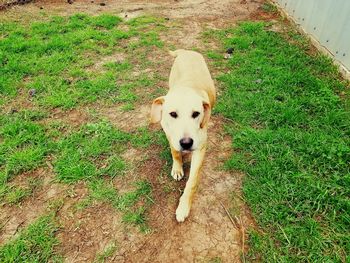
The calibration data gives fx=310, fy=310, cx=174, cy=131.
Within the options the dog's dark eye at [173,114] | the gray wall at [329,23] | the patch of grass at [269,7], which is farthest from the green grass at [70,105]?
the gray wall at [329,23]

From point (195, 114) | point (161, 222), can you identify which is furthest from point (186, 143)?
point (161, 222)

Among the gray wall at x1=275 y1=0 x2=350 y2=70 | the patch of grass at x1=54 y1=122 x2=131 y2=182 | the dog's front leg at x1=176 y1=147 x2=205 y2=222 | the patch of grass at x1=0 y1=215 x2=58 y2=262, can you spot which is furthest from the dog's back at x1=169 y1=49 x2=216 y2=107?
the gray wall at x1=275 y1=0 x2=350 y2=70

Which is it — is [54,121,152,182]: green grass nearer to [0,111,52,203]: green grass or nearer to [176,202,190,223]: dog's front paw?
[0,111,52,203]: green grass

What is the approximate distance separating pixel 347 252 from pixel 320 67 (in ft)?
11.8

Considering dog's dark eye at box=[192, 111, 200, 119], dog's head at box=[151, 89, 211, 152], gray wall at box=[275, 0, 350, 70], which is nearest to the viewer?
dog's head at box=[151, 89, 211, 152]

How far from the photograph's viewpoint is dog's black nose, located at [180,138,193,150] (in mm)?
2840

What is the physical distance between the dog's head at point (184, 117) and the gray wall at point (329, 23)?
343cm

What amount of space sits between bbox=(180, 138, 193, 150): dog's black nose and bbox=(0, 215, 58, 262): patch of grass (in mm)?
1509

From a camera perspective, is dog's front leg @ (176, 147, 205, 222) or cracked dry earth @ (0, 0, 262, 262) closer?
cracked dry earth @ (0, 0, 262, 262)

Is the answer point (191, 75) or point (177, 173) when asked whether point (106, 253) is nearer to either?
point (177, 173)

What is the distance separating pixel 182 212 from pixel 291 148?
168cm

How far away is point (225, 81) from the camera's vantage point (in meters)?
→ 5.29

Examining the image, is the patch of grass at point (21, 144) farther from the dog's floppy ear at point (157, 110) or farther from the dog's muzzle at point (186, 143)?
the dog's muzzle at point (186, 143)

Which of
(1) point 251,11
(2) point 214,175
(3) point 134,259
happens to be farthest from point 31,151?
(1) point 251,11
